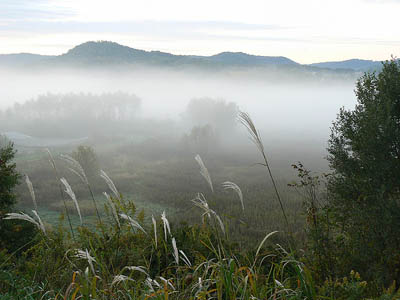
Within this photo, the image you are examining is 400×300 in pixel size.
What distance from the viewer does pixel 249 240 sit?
37344 mm

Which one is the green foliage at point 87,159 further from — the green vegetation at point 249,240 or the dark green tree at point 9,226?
the dark green tree at point 9,226

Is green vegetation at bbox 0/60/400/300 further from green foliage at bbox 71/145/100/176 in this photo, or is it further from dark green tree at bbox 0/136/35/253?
green foliage at bbox 71/145/100/176

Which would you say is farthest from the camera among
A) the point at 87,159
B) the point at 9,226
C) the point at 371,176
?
the point at 87,159

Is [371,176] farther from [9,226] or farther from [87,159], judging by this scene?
[87,159]

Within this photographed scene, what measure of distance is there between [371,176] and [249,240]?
21.6 metres

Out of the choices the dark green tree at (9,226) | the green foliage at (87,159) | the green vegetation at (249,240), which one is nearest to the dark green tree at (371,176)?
the green vegetation at (249,240)

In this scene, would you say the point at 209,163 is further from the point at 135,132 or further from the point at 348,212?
the point at 348,212

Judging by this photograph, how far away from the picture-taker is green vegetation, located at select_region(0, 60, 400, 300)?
164 inches

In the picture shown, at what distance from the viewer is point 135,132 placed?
15338cm

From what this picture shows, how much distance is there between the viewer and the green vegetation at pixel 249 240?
4.18 metres

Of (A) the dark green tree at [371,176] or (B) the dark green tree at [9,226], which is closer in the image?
(B) the dark green tree at [9,226]

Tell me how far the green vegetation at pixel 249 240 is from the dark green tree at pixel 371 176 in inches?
2.2

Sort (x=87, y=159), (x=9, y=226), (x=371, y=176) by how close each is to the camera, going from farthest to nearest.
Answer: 1. (x=87, y=159)
2. (x=371, y=176)
3. (x=9, y=226)

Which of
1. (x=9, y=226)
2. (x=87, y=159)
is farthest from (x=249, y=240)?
(x=87, y=159)
